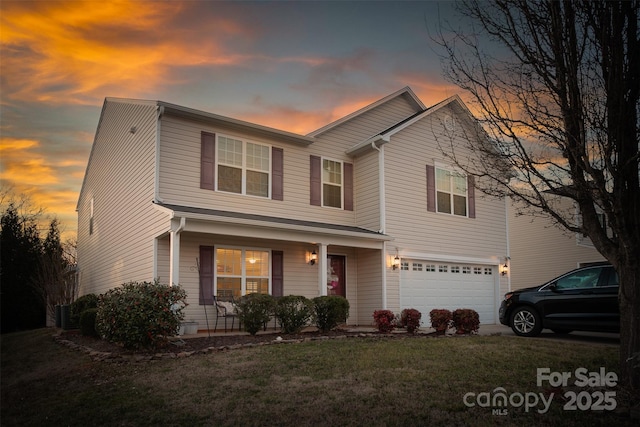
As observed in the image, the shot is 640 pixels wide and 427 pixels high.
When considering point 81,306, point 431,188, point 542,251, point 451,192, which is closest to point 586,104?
point 431,188

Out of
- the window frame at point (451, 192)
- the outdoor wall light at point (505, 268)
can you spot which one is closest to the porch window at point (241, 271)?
the window frame at point (451, 192)

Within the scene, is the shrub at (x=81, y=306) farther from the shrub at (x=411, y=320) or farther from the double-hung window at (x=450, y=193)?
the double-hung window at (x=450, y=193)

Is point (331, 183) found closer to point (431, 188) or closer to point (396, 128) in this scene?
point (396, 128)

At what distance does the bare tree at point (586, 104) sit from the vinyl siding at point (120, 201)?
816 centimetres

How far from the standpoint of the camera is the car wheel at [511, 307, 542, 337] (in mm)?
11914

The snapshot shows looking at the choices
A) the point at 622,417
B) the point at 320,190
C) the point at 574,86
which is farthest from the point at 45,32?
the point at 622,417

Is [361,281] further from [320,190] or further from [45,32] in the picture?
[45,32]

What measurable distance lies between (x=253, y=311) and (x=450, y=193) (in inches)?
349

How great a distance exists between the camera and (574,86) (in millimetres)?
6293

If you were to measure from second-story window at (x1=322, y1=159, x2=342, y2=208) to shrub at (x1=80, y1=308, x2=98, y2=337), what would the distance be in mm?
6927

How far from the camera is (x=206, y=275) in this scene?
42.7 feet

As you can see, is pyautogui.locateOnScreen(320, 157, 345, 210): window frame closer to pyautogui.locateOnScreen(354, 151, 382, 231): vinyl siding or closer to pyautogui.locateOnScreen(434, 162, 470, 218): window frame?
pyautogui.locateOnScreen(354, 151, 382, 231): vinyl siding

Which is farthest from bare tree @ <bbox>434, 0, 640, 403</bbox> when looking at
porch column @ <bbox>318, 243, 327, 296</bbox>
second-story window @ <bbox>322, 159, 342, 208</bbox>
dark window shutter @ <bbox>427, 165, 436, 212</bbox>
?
dark window shutter @ <bbox>427, 165, 436, 212</bbox>

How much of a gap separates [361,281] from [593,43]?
10.5 metres
